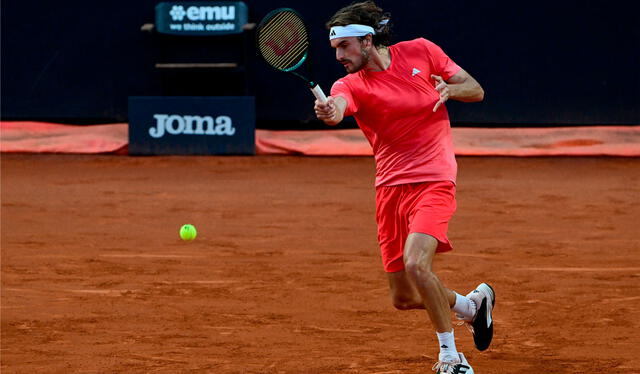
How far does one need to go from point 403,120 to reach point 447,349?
1075mm

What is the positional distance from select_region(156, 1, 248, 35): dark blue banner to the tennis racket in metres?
9.69

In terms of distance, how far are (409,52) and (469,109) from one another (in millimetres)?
9867

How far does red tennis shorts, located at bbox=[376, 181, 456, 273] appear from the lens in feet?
15.9

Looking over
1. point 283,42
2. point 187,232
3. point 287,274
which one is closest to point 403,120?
point 283,42

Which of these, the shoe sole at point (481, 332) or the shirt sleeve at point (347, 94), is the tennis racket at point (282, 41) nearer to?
the shirt sleeve at point (347, 94)

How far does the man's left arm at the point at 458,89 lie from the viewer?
15.7ft

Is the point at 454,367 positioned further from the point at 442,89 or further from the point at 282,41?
the point at 282,41

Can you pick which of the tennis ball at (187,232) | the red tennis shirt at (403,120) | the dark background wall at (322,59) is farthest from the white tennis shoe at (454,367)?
the dark background wall at (322,59)

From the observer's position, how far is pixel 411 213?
4957 millimetres

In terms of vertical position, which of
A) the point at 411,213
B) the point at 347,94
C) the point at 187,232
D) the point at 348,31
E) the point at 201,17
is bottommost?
the point at 187,232

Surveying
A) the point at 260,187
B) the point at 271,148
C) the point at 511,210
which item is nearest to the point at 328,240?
the point at 511,210

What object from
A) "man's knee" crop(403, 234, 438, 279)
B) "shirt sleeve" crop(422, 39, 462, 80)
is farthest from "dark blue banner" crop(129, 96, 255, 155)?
"man's knee" crop(403, 234, 438, 279)

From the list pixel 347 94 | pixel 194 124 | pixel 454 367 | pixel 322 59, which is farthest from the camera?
pixel 322 59

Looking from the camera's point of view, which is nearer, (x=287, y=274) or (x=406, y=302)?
(x=406, y=302)
